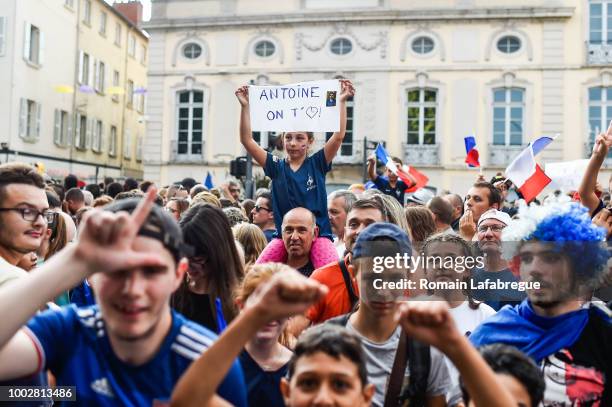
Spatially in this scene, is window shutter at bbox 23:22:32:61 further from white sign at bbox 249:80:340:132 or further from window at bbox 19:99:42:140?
white sign at bbox 249:80:340:132

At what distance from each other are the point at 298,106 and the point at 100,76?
32.2 m

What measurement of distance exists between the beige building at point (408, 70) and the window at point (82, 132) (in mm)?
4806

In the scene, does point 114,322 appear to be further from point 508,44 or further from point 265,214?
point 508,44

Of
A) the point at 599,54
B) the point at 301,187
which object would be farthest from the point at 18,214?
the point at 599,54

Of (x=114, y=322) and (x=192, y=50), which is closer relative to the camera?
(x=114, y=322)

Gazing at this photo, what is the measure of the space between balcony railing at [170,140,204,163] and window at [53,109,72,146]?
16.4 feet

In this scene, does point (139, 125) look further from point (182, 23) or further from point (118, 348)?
point (118, 348)

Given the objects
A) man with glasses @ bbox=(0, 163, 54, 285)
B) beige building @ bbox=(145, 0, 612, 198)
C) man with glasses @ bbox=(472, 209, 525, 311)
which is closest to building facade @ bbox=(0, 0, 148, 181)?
beige building @ bbox=(145, 0, 612, 198)

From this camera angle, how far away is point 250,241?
228 inches

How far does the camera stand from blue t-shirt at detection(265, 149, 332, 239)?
6094 millimetres

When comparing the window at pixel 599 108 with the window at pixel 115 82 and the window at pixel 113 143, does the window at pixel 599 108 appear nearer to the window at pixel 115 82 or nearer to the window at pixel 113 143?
the window at pixel 113 143

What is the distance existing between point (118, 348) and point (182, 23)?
97.0 feet

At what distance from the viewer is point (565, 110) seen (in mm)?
27766

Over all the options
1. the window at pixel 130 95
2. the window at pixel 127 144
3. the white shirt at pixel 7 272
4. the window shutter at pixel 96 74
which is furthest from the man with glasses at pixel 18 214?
the window at pixel 130 95
